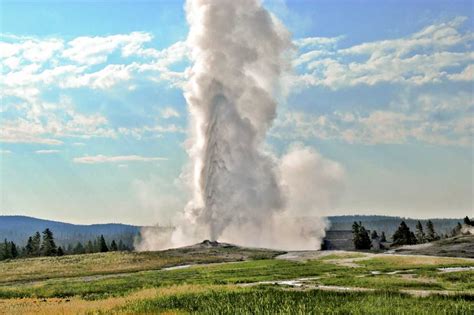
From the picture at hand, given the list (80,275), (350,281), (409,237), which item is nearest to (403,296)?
(350,281)

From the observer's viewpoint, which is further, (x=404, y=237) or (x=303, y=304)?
(x=404, y=237)

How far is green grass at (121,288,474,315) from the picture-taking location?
21.8 metres

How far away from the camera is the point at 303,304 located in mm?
23656

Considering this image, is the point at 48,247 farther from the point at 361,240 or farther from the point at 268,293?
the point at 268,293

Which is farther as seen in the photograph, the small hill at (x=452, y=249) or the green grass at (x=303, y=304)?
the small hill at (x=452, y=249)

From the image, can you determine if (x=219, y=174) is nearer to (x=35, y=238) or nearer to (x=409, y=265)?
(x=35, y=238)

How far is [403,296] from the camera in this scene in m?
27.5

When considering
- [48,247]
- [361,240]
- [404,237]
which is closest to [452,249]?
[361,240]

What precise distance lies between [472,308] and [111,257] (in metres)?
68.4

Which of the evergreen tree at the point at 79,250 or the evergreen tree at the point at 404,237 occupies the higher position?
the evergreen tree at the point at 404,237

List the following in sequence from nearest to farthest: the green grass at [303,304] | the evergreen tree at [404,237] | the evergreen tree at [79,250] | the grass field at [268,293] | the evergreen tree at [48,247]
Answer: the green grass at [303,304] → the grass field at [268,293] → the evergreen tree at [48,247] → the evergreen tree at [404,237] → the evergreen tree at [79,250]

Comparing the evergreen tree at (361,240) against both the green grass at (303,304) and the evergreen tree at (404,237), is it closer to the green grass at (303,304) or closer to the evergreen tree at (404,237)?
the evergreen tree at (404,237)

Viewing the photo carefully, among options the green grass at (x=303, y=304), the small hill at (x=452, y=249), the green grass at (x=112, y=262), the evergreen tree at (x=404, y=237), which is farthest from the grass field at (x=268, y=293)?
the evergreen tree at (x=404, y=237)

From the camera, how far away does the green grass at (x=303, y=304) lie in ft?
71.5
